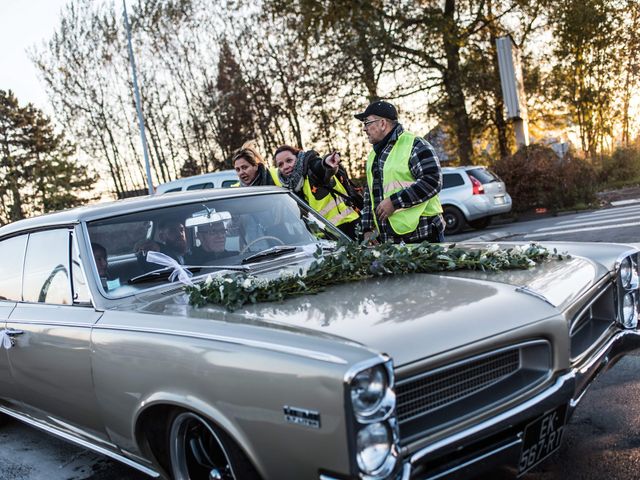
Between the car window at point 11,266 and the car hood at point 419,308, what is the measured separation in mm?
1297

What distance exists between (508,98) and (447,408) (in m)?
19.6

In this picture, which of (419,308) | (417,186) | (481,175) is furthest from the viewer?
(481,175)

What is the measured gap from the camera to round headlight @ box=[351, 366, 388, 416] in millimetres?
2102

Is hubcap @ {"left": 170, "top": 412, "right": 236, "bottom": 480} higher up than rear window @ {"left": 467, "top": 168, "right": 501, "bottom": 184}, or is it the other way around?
rear window @ {"left": 467, "top": 168, "right": 501, "bottom": 184}

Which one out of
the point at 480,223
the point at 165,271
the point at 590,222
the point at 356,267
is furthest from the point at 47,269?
the point at 480,223

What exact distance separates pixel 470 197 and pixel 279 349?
574 inches

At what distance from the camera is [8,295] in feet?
13.8

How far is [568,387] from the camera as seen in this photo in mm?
2604

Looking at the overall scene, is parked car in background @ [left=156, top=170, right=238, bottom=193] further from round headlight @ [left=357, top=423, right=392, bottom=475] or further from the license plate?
round headlight @ [left=357, top=423, right=392, bottom=475]

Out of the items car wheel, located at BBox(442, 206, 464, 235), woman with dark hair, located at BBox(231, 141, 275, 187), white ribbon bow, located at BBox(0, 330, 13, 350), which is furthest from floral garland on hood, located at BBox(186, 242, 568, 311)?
car wheel, located at BBox(442, 206, 464, 235)

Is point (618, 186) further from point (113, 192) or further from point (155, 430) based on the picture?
point (113, 192)

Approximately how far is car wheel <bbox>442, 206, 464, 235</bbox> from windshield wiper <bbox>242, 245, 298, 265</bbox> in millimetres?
13184

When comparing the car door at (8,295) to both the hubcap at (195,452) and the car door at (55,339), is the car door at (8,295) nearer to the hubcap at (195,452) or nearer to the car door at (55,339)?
the car door at (55,339)

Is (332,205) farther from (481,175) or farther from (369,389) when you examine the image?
(481,175)
